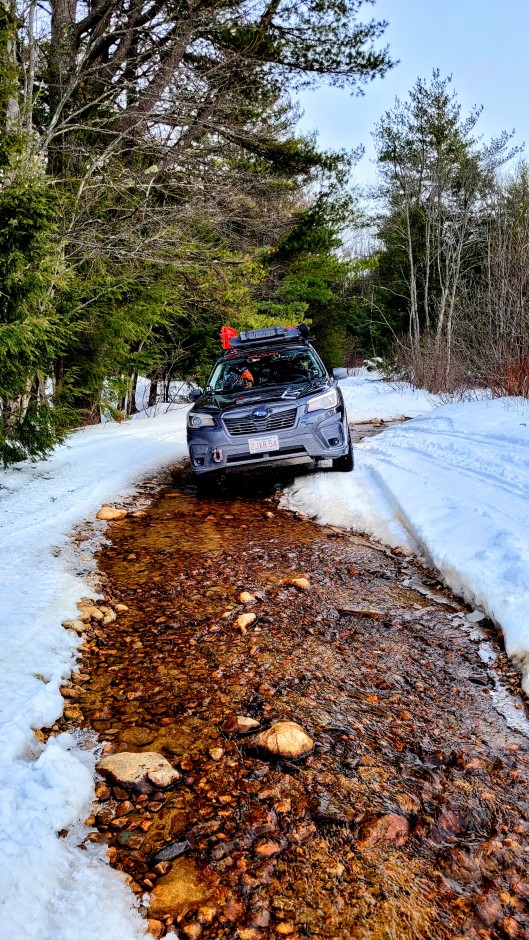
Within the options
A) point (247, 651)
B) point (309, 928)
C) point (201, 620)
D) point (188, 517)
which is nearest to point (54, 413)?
point (188, 517)

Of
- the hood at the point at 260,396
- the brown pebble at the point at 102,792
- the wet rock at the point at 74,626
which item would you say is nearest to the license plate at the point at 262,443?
the hood at the point at 260,396

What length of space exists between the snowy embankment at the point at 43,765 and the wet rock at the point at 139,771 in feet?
0.24

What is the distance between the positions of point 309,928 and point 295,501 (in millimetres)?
4542

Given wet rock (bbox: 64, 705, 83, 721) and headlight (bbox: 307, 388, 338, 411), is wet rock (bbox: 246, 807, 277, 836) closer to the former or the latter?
wet rock (bbox: 64, 705, 83, 721)

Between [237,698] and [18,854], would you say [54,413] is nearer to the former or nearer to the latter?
[237,698]

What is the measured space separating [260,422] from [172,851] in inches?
177

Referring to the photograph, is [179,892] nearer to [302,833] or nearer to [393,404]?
[302,833]

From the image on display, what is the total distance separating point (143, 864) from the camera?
1.61m

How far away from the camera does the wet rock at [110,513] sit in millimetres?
5170

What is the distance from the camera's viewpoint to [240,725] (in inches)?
87.5

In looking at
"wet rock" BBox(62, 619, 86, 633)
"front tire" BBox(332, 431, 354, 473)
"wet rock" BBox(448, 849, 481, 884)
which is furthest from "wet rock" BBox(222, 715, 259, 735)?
"front tire" BBox(332, 431, 354, 473)

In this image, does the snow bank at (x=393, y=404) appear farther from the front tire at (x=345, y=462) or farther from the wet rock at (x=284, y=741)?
the wet rock at (x=284, y=741)

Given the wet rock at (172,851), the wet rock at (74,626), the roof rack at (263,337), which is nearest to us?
the wet rock at (172,851)

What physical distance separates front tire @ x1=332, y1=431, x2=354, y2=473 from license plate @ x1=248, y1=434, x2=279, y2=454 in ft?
3.06
